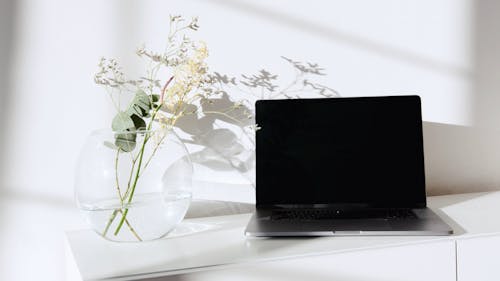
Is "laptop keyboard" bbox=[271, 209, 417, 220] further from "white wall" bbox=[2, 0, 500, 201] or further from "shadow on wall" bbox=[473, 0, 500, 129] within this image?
"shadow on wall" bbox=[473, 0, 500, 129]

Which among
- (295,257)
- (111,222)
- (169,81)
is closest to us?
(295,257)

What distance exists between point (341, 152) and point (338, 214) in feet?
0.51

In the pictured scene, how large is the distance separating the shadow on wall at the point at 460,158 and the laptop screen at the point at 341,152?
267 mm

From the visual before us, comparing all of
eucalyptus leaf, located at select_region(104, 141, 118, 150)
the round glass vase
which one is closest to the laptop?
the round glass vase

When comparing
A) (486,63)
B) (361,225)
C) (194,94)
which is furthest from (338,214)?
(486,63)

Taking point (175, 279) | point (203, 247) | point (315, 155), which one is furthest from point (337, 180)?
point (175, 279)

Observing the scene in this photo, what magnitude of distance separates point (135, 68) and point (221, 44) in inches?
8.8

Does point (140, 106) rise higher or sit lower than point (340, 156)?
higher

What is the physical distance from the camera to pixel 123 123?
113 cm

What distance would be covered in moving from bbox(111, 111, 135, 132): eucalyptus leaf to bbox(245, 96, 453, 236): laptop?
33cm

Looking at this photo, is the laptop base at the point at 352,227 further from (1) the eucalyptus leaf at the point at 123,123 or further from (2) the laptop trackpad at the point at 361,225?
(1) the eucalyptus leaf at the point at 123,123

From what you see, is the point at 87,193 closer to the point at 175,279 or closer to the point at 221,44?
the point at 175,279

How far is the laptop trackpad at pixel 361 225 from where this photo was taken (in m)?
1.10

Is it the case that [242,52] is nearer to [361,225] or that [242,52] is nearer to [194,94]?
[194,94]
